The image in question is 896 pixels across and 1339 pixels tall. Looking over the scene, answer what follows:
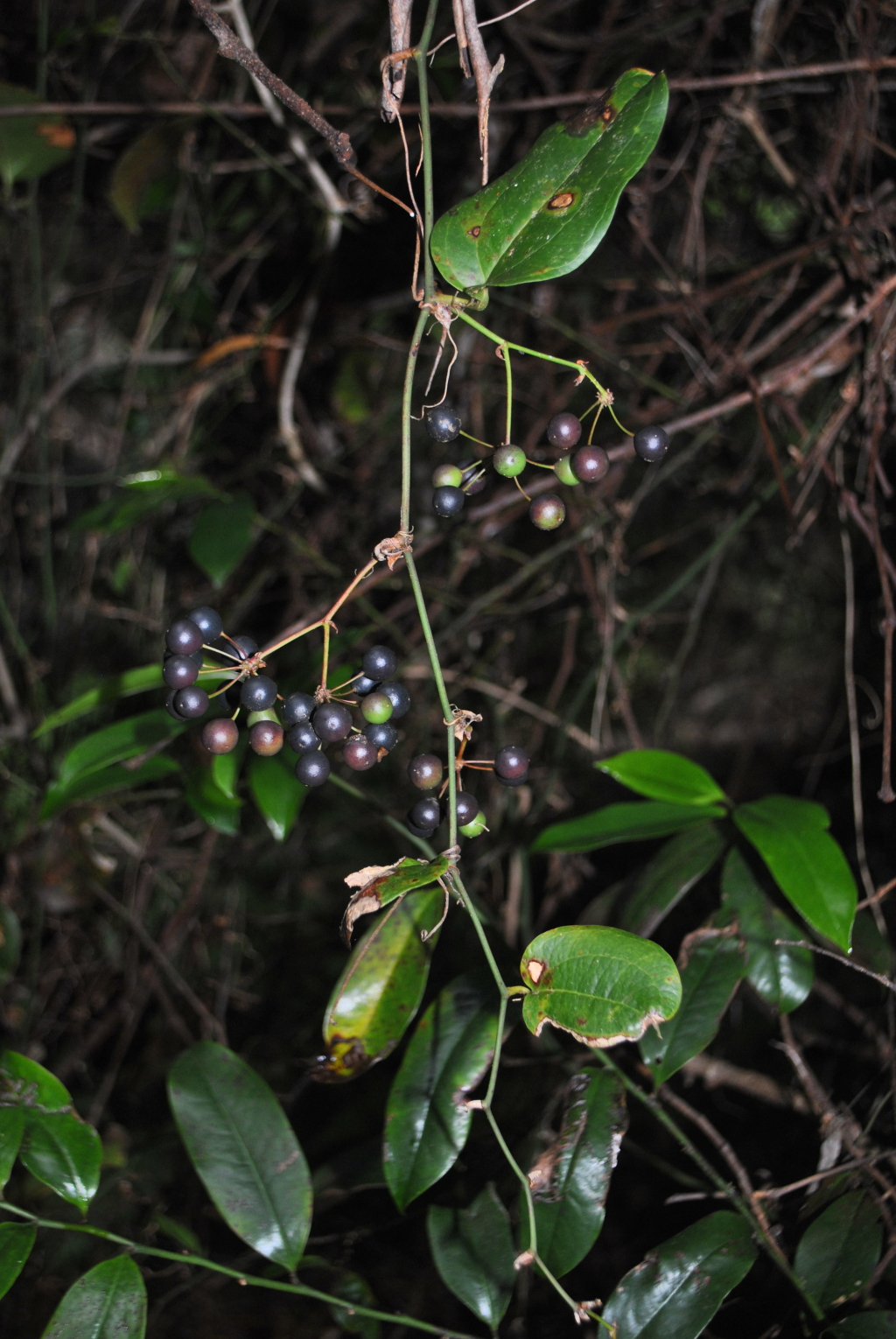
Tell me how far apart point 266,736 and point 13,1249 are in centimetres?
52

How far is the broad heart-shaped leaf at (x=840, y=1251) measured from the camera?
2.70 ft

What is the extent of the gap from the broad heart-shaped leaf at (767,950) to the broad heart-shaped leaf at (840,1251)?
192mm

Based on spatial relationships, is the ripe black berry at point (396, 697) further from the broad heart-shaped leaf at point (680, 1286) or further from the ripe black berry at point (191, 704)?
the broad heart-shaped leaf at point (680, 1286)

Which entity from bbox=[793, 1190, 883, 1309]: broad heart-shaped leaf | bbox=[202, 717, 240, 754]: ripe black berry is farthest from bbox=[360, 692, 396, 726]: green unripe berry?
bbox=[793, 1190, 883, 1309]: broad heart-shaped leaf

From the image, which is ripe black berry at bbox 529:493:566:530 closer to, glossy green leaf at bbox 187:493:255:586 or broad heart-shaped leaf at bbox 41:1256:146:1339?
glossy green leaf at bbox 187:493:255:586

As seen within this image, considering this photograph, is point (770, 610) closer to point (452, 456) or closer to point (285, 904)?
point (452, 456)

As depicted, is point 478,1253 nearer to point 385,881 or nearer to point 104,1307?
point 104,1307

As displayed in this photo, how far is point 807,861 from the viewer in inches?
35.5

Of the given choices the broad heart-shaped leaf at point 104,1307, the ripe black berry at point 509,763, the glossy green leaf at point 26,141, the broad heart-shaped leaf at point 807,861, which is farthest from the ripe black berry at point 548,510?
the glossy green leaf at point 26,141

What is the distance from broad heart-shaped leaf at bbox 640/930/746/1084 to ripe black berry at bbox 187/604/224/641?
590 mm

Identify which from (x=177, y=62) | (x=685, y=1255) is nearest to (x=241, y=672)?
(x=685, y=1255)

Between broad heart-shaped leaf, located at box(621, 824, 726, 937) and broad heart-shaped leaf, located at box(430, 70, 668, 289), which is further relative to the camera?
broad heart-shaped leaf, located at box(621, 824, 726, 937)

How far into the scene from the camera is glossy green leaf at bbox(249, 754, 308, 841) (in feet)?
3.36

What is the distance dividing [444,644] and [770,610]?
0.90 meters
